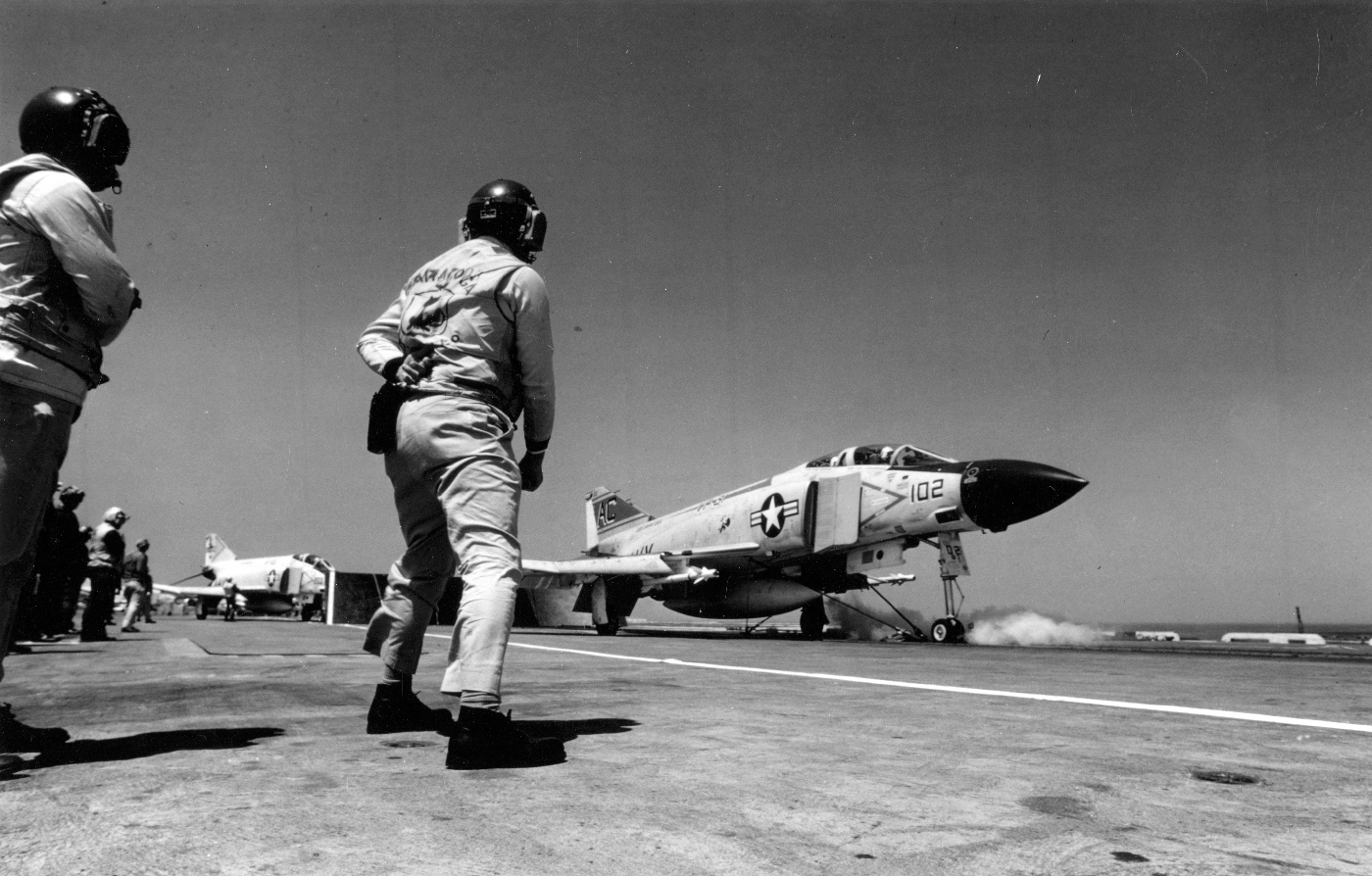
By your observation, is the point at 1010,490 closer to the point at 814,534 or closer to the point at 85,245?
the point at 814,534

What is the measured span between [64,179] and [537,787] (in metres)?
2.08

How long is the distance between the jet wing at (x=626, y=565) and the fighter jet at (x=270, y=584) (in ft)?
51.3

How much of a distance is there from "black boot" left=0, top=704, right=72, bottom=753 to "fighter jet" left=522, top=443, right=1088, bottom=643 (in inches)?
467

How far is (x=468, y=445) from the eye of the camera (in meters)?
2.53

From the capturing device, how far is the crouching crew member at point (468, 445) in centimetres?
231

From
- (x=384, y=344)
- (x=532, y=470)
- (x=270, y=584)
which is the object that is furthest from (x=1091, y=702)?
(x=270, y=584)

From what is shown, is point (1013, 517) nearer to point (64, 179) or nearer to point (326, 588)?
point (64, 179)

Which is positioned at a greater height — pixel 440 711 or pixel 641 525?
pixel 641 525

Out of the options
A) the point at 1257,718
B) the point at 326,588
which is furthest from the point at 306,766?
the point at 326,588

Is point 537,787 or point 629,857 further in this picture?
point 537,787

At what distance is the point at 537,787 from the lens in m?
1.83

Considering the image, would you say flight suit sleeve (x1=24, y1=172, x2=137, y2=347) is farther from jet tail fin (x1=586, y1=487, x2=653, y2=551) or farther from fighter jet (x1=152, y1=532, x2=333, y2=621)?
fighter jet (x1=152, y1=532, x2=333, y2=621)

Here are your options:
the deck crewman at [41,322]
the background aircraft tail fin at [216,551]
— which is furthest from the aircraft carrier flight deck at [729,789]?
the background aircraft tail fin at [216,551]

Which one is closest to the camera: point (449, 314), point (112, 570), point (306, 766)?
point (306, 766)
